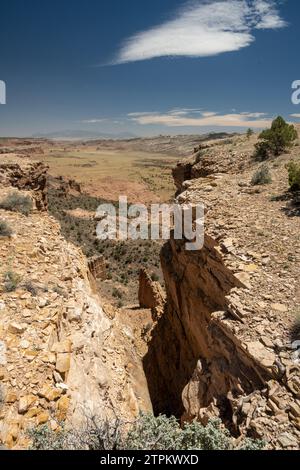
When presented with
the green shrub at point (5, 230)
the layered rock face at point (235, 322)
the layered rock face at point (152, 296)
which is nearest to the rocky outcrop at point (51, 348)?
the green shrub at point (5, 230)

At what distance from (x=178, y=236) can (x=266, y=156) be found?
21.6 feet

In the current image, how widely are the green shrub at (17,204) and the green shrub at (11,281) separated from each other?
3.83 meters

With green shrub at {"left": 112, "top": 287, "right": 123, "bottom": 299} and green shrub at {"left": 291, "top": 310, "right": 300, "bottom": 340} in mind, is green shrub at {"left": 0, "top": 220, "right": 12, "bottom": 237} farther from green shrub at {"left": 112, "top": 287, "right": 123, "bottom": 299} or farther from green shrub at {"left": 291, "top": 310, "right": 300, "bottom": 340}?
green shrub at {"left": 112, "top": 287, "right": 123, "bottom": 299}

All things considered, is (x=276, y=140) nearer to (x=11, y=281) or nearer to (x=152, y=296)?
(x=152, y=296)

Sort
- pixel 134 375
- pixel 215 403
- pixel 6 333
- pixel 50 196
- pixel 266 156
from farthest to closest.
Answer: pixel 50 196 < pixel 266 156 < pixel 134 375 < pixel 215 403 < pixel 6 333

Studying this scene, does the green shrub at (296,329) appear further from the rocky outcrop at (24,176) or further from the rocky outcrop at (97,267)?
the rocky outcrop at (97,267)

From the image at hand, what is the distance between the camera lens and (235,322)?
6.76m

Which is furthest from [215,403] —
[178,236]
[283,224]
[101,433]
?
[178,236]

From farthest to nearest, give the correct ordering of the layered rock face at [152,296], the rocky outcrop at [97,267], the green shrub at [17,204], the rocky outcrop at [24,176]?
the rocky outcrop at [97,267], the layered rock face at [152,296], the rocky outcrop at [24,176], the green shrub at [17,204]

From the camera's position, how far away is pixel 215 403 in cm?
625

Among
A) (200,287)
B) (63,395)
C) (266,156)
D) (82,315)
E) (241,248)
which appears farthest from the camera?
(266,156)

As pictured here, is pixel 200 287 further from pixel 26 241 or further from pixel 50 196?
pixel 50 196

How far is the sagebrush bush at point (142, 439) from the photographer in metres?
4.44

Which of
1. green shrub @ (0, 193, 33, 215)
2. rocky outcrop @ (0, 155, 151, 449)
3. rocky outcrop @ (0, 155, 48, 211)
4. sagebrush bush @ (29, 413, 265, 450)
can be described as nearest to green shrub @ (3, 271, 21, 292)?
rocky outcrop @ (0, 155, 151, 449)
